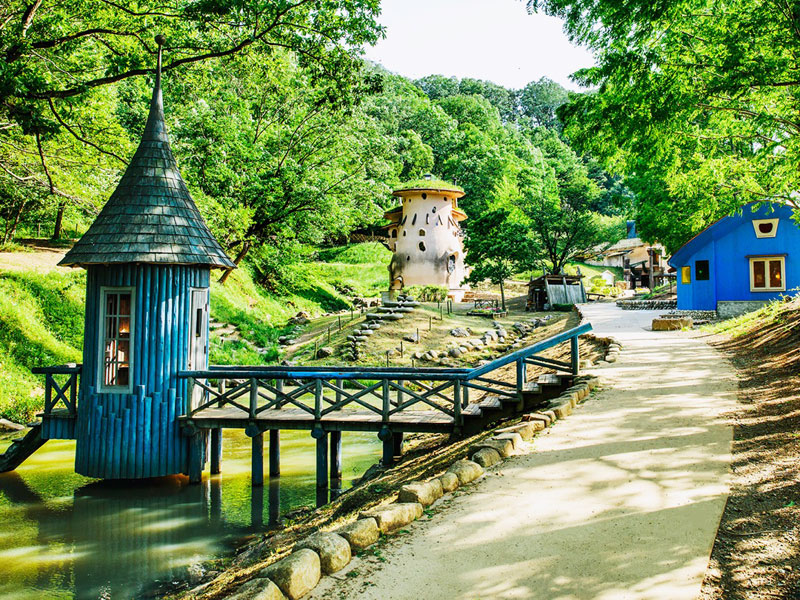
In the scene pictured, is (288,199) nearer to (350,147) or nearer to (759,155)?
(350,147)

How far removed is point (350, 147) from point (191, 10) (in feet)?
60.9

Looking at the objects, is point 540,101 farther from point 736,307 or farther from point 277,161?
point 736,307

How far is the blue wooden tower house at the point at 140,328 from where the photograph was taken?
36.9 ft

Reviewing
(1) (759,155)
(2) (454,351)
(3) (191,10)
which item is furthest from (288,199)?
(1) (759,155)

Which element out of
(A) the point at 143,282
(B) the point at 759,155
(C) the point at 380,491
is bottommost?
(C) the point at 380,491

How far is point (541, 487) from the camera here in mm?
6348

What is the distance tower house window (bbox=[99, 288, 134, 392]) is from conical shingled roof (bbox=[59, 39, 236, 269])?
820 millimetres

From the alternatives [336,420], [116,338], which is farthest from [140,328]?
[336,420]

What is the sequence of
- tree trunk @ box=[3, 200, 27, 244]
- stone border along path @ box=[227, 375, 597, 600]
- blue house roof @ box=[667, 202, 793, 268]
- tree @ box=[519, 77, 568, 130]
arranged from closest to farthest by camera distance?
stone border along path @ box=[227, 375, 597, 600] < blue house roof @ box=[667, 202, 793, 268] < tree trunk @ box=[3, 200, 27, 244] < tree @ box=[519, 77, 568, 130]

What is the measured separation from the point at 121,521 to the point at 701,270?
2530 cm

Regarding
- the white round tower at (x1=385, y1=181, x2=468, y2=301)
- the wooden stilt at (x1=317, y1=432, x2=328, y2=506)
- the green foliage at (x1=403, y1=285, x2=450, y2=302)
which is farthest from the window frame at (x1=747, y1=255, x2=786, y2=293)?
the wooden stilt at (x1=317, y1=432, x2=328, y2=506)

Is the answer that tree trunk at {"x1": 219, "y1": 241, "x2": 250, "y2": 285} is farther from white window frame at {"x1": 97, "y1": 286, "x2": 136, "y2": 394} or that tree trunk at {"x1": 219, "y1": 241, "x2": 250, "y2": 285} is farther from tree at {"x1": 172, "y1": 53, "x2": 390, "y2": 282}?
white window frame at {"x1": 97, "y1": 286, "x2": 136, "y2": 394}

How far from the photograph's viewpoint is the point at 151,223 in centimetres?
1155

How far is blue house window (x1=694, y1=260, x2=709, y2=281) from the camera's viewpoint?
2638 centimetres
